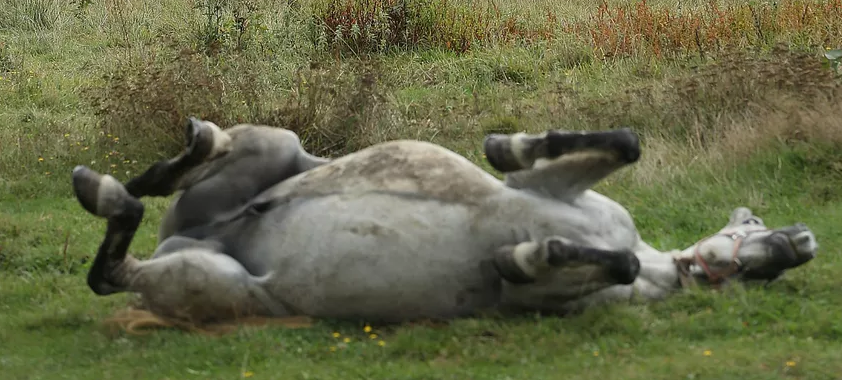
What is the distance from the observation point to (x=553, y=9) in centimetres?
1575

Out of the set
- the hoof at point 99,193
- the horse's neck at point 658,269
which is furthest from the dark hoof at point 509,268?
the hoof at point 99,193

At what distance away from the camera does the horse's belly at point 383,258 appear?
499cm

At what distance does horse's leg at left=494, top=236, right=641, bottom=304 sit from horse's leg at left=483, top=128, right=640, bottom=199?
0.39 m

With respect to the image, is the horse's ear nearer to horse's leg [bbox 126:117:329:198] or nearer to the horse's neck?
the horse's neck

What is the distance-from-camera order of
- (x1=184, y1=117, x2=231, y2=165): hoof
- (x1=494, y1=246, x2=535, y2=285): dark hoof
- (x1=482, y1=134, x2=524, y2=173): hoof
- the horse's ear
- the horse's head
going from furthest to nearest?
1. the horse's ear
2. the horse's head
3. (x1=184, y1=117, x2=231, y2=165): hoof
4. (x1=482, y1=134, x2=524, y2=173): hoof
5. (x1=494, y1=246, x2=535, y2=285): dark hoof

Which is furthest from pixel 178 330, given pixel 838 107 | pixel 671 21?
pixel 671 21

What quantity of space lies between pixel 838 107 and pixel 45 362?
5.93 m

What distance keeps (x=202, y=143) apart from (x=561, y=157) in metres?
1.61

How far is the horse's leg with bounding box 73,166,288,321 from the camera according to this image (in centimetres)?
497

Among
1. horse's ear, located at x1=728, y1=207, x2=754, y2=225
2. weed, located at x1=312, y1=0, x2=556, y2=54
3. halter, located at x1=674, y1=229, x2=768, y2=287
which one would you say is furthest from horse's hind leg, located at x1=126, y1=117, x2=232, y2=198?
weed, located at x1=312, y1=0, x2=556, y2=54

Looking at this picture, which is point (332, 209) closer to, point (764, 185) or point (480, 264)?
point (480, 264)

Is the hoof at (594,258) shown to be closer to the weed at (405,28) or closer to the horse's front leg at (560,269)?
the horse's front leg at (560,269)

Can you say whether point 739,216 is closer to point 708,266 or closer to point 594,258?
point 708,266

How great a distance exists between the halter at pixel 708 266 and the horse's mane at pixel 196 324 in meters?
1.81
